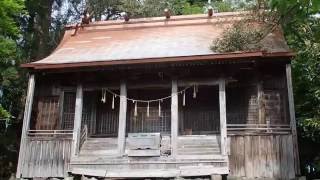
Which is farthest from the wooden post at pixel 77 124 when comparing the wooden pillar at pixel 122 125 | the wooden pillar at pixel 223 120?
the wooden pillar at pixel 223 120

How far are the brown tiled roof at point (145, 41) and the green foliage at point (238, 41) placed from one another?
1.33ft

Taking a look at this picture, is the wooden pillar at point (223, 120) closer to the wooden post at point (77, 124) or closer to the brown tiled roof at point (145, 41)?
the brown tiled roof at point (145, 41)

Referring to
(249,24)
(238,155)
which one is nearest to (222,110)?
(238,155)

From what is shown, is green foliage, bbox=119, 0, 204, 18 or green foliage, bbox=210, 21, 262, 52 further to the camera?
green foliage, bbox=119, 0, 204, 18

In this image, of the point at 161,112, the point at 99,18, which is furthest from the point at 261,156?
the point at 99,18

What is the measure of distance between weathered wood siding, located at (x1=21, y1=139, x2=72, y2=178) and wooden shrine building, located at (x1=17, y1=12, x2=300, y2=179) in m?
0.04

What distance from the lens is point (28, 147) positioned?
15961mm

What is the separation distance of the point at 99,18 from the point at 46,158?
17536 mm

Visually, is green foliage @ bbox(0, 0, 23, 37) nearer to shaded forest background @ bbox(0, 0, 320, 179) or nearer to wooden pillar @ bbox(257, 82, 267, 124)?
shaded forest background @ bbox(0, 0, 320, 179)

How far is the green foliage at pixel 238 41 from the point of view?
1603 cm

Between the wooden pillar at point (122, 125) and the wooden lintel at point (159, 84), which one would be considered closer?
the wooden pillar at point (122, 125)

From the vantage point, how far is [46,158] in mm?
15867

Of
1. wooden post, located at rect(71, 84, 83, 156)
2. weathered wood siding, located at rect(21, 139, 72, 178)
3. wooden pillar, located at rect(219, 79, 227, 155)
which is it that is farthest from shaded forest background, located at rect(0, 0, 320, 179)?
wooden pillar, located at rect(219, 79, 227, 155)

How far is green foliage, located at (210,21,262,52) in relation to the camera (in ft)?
52.6
